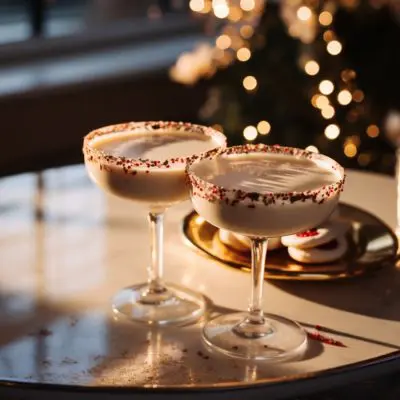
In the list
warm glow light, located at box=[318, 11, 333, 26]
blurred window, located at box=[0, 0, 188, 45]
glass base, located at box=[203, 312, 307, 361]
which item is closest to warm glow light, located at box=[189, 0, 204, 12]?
warm glow light, located at box=[318, 11, 333, 26]

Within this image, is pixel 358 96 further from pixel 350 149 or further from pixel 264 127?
pixel 264 127

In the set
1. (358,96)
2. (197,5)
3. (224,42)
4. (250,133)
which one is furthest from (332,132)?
(197,5)

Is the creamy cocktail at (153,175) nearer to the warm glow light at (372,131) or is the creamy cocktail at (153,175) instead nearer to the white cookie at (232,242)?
the white cookie at (232,242)

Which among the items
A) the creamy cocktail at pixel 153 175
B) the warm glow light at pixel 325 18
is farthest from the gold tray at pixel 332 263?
the warm glow light at pixel 325 18

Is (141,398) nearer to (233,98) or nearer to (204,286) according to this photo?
(204,286)

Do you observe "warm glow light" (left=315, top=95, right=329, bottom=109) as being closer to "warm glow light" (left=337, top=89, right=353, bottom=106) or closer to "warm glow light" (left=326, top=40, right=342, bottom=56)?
"warm glow light" (left=337, top=89, right=353, bottom=106)

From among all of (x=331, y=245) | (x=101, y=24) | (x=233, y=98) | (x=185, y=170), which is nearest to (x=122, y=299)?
(x=185, y=170)
